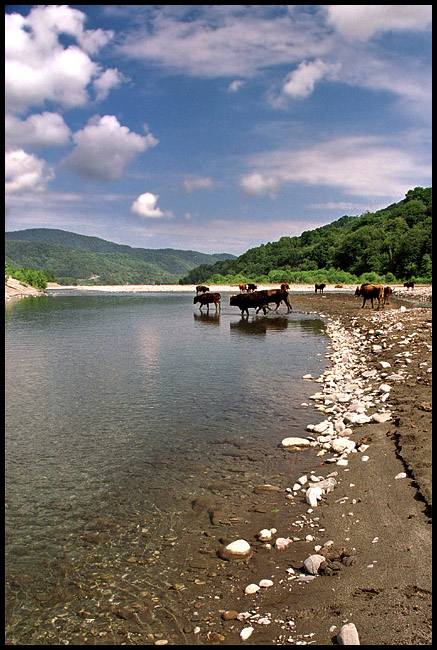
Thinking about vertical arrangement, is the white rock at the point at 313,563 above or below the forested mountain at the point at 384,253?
below

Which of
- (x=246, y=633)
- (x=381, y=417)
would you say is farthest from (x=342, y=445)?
(x=246, y=633)

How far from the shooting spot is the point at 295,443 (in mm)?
9750

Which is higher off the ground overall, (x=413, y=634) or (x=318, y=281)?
(x=318, y=281)

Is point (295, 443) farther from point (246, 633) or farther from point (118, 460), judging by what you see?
point (246, 633)

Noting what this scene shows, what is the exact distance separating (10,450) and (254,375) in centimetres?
954

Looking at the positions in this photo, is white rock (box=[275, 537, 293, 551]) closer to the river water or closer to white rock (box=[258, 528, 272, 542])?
white rock (box=[258, 528, 272, 542])

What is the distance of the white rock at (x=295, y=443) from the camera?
9711 mm

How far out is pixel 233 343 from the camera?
25734mm

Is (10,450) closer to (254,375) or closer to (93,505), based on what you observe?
(93,505)

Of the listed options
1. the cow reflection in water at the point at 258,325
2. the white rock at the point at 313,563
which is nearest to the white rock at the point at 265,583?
the white rock at the point at 313,563

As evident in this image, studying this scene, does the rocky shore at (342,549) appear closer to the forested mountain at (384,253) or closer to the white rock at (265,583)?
the white rock at (265,583)

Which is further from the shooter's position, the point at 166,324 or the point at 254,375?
the point at 166,324

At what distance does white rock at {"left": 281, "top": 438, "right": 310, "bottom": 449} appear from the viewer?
9711 millimetres

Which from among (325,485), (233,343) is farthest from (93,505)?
(233,343)
